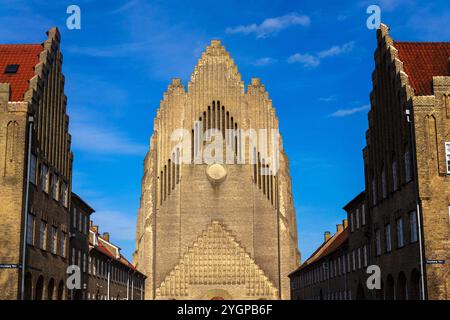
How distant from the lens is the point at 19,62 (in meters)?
42.7

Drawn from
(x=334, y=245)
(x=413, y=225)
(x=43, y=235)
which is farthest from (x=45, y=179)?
(x=334, y=245)

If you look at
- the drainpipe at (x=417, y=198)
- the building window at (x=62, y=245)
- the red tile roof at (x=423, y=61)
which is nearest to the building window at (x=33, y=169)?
the building window at (x=62, y=245)

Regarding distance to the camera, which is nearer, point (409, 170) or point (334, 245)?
point (409, 170)

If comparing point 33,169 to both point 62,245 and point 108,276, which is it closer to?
point 62,245

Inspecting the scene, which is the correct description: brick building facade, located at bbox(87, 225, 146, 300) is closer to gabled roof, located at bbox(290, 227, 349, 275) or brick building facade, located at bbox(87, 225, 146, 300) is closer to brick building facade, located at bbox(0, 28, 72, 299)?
A: brick building facade, located at bbox(0, 28, 72, 299)

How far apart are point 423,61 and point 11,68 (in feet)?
83.2

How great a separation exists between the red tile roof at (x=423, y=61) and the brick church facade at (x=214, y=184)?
4816 centimetres

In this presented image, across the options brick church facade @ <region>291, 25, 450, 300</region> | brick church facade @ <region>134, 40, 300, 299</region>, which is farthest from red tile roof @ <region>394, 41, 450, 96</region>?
brick church facade @ <region>134, 40, 300, 299</region>

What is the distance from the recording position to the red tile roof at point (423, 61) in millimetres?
39625

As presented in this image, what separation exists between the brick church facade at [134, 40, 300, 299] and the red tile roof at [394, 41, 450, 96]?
1896 inches

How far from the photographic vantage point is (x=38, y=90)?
39.8m

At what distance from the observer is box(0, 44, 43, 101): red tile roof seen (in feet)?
130
